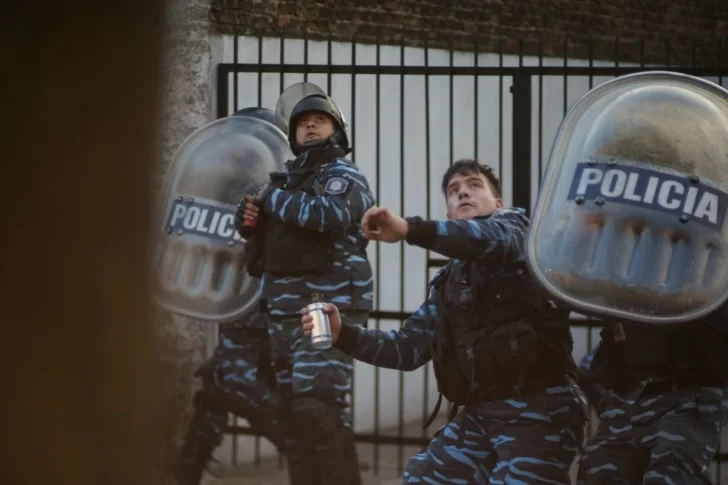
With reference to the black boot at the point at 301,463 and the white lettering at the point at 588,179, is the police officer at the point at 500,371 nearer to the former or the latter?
the white lettering at the point at 588,179

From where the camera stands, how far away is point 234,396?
4.75 metres

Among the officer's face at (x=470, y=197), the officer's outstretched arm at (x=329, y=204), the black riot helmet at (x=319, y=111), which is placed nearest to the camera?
the officer's face at (x=470, y=197)

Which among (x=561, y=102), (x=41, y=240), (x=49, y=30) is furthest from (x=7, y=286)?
(x=561, y=102)

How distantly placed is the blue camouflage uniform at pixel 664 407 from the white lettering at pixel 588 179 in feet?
1.30

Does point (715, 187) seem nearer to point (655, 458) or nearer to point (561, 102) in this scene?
point (655, 458)

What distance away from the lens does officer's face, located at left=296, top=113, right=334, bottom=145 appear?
445 cm

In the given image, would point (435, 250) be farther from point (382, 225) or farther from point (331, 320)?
point (331, 320)

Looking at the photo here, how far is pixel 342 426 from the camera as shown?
14.7 feet

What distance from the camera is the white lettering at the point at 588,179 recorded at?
3498 mm

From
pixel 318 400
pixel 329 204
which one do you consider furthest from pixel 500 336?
pixel 318 400

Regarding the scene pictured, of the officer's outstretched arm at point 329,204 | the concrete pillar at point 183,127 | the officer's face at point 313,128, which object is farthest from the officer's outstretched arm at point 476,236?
the concrete pillar at point 183,127

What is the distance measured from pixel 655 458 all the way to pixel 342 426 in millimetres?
1463

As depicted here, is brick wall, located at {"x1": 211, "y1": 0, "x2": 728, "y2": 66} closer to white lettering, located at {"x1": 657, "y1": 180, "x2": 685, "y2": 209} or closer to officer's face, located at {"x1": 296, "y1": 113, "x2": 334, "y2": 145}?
officer's face, located at {"x1": 296, "y1": 113, "x2": 334, "y2": 145}

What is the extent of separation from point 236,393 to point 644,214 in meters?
1.89
